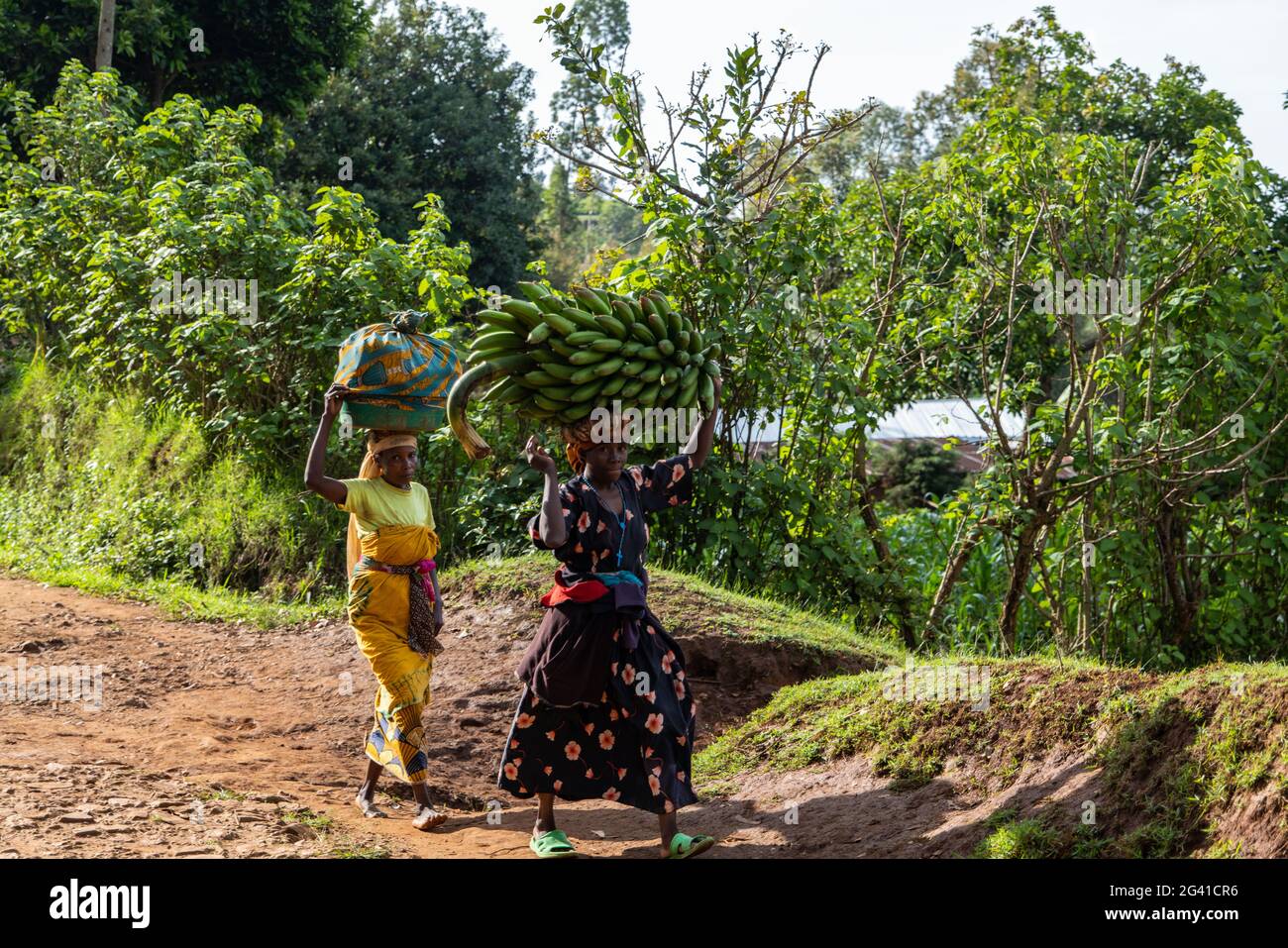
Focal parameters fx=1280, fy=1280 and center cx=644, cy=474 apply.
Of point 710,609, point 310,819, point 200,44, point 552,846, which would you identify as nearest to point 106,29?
point 200,44

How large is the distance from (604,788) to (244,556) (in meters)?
6.21

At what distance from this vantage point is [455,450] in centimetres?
953

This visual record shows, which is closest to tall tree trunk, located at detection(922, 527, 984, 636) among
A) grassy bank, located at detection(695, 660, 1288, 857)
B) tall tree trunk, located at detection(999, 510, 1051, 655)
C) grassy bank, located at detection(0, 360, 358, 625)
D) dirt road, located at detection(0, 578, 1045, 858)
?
tall tree trunk, located at detection(999, 510, 1051, 655)

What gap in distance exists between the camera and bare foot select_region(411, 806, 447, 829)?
510cm

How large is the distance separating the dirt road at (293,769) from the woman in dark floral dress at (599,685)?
1.06 ft

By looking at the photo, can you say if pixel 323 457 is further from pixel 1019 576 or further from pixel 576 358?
pixel 1019 576

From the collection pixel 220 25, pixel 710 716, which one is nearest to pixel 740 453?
pixel 710 716

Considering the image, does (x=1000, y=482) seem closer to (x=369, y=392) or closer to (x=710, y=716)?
(x=710, y=716)

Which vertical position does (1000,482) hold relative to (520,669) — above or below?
above

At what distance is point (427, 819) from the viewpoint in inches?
201

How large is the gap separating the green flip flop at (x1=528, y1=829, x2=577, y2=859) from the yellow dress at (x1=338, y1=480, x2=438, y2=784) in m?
0.70

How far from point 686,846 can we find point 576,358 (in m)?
1.81

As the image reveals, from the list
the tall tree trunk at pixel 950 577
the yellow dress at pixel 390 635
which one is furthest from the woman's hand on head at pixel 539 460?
the tall tree trunk at pixel 950 577

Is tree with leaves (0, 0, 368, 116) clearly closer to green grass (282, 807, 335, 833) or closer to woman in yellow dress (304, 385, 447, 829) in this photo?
woman in yellow dress (304, 385, 447, 829)
